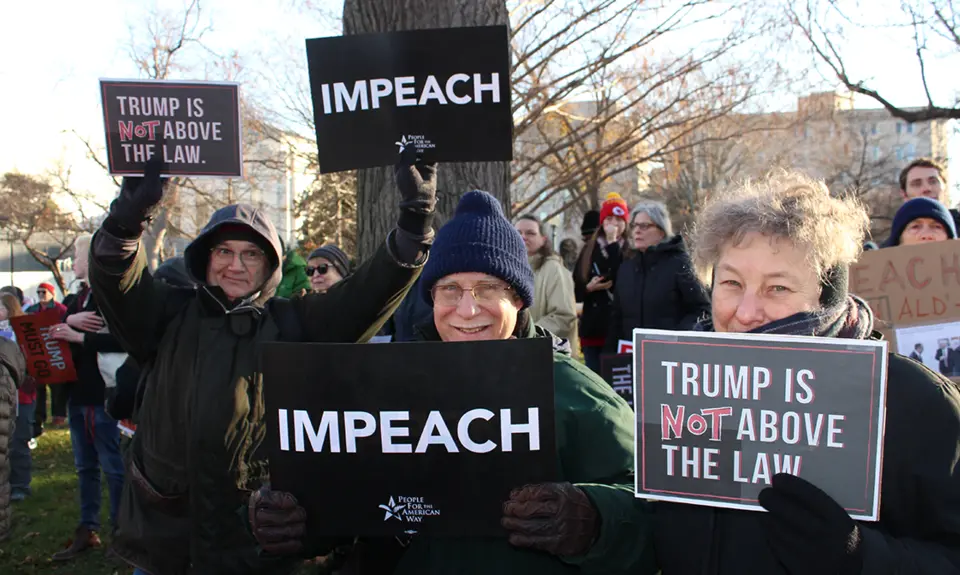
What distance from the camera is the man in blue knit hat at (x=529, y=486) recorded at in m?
1.91

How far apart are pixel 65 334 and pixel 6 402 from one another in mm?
1901

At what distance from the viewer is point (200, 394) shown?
9.43 ft

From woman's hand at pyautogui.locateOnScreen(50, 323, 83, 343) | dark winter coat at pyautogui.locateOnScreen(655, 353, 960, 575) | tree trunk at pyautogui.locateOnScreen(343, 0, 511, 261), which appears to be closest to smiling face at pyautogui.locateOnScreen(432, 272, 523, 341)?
dark winter coat at pyautogui.locateOnScreen(655, 353, 960, 575)

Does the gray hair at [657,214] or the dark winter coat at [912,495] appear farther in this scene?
the gray hair at [657,214]

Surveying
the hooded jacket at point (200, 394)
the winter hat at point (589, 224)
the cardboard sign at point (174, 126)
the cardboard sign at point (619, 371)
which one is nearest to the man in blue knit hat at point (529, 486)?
the hooded jacket at point (200, 394)

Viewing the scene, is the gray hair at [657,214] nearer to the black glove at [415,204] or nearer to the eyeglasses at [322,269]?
the eyeglasses at [322,269]

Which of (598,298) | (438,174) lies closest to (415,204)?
(438,174)

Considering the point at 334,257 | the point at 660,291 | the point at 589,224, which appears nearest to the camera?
the point at 660,291

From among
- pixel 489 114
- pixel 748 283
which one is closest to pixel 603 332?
pixel 489 114

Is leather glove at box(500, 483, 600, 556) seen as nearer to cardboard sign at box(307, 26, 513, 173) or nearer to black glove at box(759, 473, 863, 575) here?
black glove at box(759, 473, 863, 575)

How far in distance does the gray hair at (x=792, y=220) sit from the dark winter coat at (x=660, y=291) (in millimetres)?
3387

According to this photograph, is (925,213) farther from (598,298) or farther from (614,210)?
(598,298)

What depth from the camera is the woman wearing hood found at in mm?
2863

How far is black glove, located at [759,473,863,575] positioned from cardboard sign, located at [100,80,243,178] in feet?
8.19
